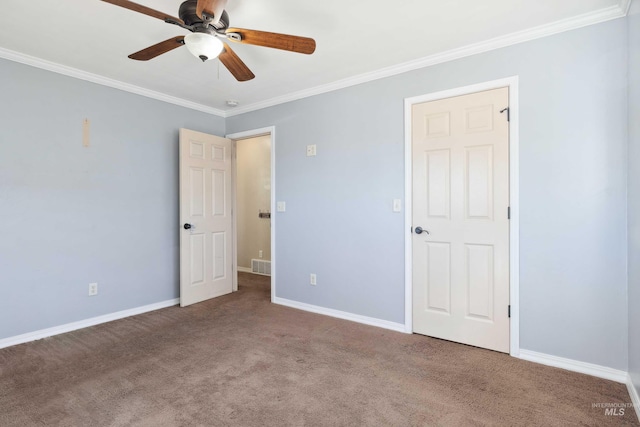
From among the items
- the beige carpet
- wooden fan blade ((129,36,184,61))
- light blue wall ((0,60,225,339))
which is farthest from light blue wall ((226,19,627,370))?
light blue wall ((0,60,225,339))

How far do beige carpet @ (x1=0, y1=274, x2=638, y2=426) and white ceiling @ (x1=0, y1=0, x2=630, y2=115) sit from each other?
241 cm

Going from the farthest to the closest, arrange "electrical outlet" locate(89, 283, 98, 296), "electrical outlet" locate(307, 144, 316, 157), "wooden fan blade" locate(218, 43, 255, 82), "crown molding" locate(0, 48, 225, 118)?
"electrical outlet" locate(307, 144, 316, 157), "electrical outlet" locate(89, 283, 98, 296), "crown molding" locate(0, 48, 225, 118), "wooden fan blade" locate(218, 43, 255, 82)

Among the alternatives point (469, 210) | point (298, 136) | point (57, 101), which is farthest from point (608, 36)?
point (57, 101)

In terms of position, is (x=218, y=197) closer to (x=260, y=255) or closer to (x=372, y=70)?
(x=260, y=255)

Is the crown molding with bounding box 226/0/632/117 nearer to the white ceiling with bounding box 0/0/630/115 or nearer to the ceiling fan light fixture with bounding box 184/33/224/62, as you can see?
the white ceiling with bounding box 0/0/630/115

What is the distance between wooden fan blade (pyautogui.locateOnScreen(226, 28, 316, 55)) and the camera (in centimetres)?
183

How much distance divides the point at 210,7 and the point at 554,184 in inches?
96.5

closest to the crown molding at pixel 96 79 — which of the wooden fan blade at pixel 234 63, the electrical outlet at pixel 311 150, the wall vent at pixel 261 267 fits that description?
the electrical outlet at pixel 311 150

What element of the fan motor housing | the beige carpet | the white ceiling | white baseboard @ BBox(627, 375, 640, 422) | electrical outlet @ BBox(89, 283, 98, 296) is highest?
the white ceiling

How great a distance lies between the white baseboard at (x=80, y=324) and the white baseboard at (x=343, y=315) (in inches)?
52.0

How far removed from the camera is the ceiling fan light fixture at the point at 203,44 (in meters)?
1.80

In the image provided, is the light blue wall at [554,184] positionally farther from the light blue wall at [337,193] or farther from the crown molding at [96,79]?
the crown molding at [96,79]

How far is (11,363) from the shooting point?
2.42 m

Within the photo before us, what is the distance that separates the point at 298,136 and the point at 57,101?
226 cm
